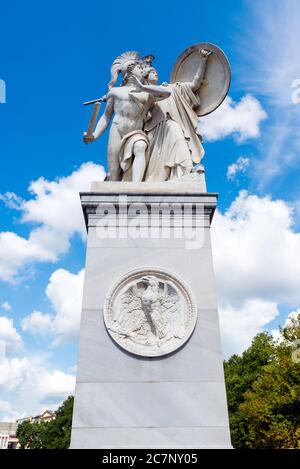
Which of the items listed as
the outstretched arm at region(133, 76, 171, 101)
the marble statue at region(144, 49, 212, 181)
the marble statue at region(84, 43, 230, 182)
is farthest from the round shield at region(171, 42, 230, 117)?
the outstretched arm at region(133, 76, 171, 101)

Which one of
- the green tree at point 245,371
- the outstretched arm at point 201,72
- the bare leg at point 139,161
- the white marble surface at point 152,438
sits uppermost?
the green tree at point 245,371

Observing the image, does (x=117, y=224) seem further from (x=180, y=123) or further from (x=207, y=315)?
(x=180, y=123)

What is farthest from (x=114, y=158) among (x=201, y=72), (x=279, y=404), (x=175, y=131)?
(x=279, y=404)

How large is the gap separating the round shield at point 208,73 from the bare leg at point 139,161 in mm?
2188

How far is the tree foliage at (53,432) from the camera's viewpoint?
57.1 meters

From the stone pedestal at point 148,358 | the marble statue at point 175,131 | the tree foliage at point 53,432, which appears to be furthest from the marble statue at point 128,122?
the tree foliage at point 53,432

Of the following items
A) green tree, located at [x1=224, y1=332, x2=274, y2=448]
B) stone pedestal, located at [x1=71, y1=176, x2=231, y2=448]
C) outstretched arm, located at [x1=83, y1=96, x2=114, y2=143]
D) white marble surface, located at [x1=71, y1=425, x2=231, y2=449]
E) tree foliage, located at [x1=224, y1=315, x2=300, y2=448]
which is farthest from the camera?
green tree, located at [x1=224, y1=332, x2=274, y2=448]

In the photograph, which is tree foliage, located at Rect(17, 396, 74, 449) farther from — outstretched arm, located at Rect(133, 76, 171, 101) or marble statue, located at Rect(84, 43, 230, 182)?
outstretched arm, located at Rect(133, 76, 171, 101)

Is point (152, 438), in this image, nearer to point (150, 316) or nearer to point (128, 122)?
point (150, 316)

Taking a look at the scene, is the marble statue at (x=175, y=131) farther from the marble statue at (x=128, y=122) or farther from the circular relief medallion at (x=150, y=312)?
the circular relief medallion at (x=150, y=312)

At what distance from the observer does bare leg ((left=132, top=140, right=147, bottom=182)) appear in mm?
8793

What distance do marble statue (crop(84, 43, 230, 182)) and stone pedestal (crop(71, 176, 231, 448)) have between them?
101cm

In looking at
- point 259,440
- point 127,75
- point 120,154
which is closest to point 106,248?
point 120,154

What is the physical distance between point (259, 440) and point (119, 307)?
29798 millimetres
